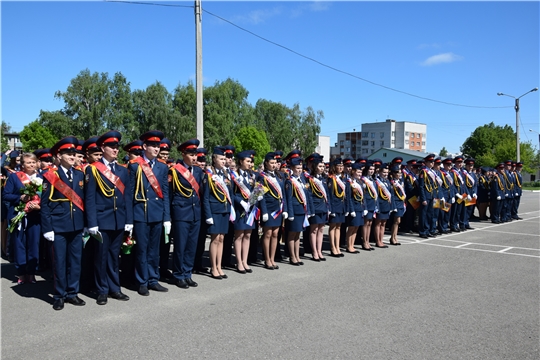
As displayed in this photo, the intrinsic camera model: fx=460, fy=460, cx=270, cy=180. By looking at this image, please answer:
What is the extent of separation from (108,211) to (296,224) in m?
3.28

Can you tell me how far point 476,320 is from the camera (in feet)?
16.5

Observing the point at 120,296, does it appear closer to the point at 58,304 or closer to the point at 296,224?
the point at 58,304

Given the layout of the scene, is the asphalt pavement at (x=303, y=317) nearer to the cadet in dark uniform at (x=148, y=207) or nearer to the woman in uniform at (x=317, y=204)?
the cadet in dark uniform at (x=148, y=207)

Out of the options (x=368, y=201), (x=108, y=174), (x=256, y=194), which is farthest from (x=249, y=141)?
(x=108, y=174)

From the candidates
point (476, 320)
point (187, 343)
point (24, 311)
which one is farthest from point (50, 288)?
point (476, 320)

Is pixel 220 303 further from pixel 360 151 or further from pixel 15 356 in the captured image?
pixel 360 151

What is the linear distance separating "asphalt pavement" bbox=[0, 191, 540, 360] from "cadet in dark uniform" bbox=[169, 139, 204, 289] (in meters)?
0.28

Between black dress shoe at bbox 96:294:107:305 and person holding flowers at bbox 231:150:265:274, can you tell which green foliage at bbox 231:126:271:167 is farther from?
black dress shoe at bbox 96:294:107:305

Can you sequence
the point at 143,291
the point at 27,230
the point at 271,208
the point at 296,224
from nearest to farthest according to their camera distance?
the point at 143,291 → the point at 27,230 → the point at 271,208 → the point at 296,224

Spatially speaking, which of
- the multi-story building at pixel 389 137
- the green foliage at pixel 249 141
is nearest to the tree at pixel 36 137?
the green foliage at pixel 249 141

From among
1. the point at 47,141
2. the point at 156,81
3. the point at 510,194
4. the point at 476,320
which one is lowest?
the point at 476,320

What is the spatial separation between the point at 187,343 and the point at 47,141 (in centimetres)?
4931

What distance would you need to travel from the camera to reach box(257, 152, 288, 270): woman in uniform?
7.47 m

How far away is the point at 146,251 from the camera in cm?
612
